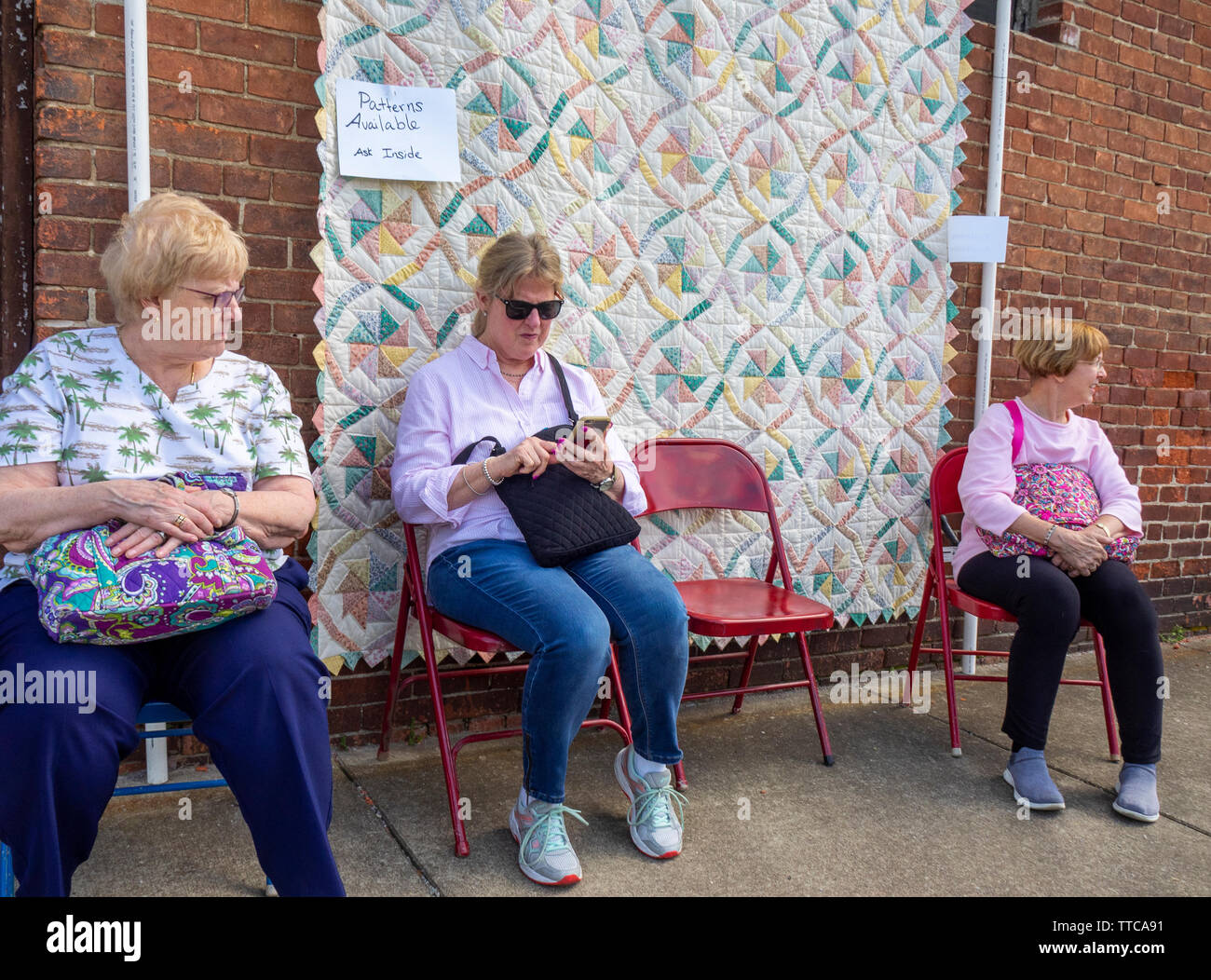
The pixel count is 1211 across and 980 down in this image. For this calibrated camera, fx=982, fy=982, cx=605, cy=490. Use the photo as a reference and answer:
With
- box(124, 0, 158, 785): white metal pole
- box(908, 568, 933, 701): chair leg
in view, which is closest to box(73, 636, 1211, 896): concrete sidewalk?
box(908, 568, 933, 701): chair leg

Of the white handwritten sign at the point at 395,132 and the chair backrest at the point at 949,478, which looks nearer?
the white handwritten sign at the point at 395,132

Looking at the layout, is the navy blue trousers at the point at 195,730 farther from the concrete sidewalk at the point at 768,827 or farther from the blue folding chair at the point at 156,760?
the concrete sidewalk at the point at 768,827

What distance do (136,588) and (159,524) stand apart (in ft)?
0.49

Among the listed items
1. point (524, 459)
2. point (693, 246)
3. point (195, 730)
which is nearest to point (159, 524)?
point (195, 730)

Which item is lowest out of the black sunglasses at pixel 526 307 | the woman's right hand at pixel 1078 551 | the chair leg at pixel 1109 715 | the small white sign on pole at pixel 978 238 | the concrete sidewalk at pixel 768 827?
the concrete sidewalk at pixel 768 827

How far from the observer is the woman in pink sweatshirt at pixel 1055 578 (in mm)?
3027

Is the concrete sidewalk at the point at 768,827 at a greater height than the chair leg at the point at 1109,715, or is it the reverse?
the chair leg at the point at 1109,715

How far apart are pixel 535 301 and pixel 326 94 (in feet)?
2.92

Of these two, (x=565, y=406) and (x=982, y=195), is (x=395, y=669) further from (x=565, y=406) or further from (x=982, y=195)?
(x=982, y=195)

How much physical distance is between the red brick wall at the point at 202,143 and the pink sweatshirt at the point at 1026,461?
2.23m

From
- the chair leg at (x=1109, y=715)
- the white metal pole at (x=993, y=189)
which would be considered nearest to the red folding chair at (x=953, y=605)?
the chair leg at (x=1109, y=715)

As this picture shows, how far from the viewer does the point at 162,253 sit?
2148 mm

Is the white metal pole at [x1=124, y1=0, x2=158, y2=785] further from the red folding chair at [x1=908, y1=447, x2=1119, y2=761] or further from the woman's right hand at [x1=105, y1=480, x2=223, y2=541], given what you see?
the red folding chair at [x1=908, y1=447, x2=1119, y2=761]

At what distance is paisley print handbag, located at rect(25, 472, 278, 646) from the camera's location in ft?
6.20
